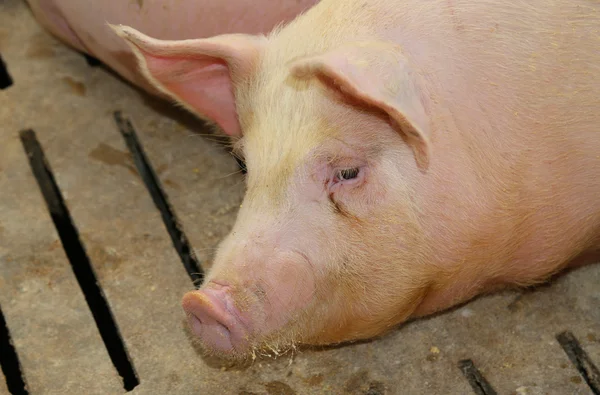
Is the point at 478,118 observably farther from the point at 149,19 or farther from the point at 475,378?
the point at 149,19

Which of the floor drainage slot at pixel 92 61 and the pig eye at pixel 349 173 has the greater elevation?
the pig eye at pixel 349 173

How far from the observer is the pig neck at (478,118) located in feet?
9.56

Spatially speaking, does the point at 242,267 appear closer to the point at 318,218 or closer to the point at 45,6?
the point at 318,218

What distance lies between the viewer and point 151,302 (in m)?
3.69

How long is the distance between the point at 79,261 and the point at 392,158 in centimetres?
162

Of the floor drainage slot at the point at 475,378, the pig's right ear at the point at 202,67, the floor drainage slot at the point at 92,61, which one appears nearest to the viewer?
the pig's right ear at the point at 202,67

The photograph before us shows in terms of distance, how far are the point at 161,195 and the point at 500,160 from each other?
166cm

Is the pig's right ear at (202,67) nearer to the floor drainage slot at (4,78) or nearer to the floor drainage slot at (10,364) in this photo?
the floor drainage slot at (10,364)

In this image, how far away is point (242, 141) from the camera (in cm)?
321

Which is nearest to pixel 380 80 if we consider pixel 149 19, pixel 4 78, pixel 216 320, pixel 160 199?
pixel 216 320

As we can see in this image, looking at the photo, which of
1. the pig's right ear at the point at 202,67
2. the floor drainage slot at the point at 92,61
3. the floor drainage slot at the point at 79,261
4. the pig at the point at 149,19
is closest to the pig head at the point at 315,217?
the pig's right ear at the point at 202,67

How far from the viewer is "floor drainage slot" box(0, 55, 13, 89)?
469 cm

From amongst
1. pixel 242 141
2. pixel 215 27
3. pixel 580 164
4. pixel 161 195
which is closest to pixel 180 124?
pixel 161 195

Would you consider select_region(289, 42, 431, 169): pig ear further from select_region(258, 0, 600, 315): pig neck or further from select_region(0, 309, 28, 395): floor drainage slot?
select_region(0, 309, 28, 395): floor drainage slot
